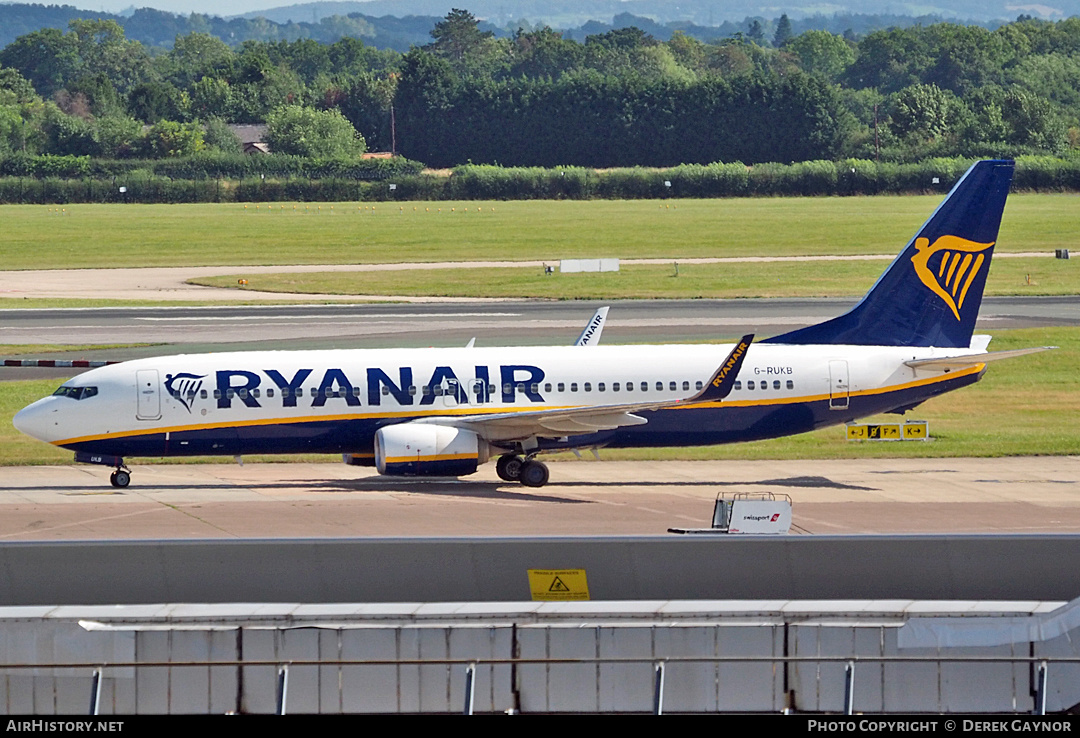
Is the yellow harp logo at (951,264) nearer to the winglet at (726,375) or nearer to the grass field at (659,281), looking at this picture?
the winglet at (726,375)

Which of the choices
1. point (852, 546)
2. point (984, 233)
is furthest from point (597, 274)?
point (852, 546)

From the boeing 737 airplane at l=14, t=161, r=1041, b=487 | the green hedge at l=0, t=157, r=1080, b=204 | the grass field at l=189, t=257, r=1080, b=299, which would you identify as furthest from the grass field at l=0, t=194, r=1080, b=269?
the boeing 737 airplane at l=14, t=161, r=1041, b=487

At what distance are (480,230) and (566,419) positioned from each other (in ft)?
327

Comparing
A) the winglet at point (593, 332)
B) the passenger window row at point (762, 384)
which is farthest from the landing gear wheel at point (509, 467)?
the passenger window row at point (762, 384)

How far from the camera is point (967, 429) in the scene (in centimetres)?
4647

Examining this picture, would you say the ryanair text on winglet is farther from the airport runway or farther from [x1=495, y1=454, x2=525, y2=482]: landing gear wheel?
[x1=495, y1=454, x2=525, y2=482]: landing gear wheel

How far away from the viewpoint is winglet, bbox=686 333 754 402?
36.1 metres

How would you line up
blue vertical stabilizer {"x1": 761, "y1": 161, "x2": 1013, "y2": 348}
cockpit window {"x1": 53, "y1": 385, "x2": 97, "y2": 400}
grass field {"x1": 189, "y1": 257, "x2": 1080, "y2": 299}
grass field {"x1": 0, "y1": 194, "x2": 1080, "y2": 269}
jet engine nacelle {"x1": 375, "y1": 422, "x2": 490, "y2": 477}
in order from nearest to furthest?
jet engine nacelle {"x1": 375, "y1": 422, "x2": 490, "y2": 477} < cockpit window {"x1": 53, "y1": 385, "x2": 97, "y2": 400} < blue vertical stabilizer {"x1": 761, "y1": 161, "x2": 1013, "y2": 348} < grass field {"x1": 189, "y1": 257, "x2": 1080, "y2": 299} < grass field {"x1": 0, "y1": 194, "x2": 1080, "y2": 269}

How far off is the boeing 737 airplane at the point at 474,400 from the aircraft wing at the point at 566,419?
0.05 metres

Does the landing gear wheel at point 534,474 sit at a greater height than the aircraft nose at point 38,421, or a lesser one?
lesser

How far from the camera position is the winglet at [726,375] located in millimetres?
36094

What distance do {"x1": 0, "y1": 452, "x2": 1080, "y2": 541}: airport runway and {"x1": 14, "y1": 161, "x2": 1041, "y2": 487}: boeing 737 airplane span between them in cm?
116

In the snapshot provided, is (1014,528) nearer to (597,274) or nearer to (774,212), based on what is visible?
(597,274)

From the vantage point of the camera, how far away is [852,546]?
25.1 meters
